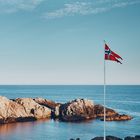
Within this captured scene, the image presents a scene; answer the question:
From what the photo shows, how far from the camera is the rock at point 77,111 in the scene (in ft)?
350

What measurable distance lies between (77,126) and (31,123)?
13.4 metres

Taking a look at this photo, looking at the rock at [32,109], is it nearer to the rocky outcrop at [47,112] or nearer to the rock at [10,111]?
the rocky outcrop at [47,112]

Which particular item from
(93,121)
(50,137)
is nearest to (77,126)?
(93,121)

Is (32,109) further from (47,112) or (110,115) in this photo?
A: (110,115)

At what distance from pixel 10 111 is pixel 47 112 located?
13.5 meters

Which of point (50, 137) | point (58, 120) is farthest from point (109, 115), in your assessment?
point (50, 137)

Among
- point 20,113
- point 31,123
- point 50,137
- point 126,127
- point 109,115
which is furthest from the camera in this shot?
point 109,115

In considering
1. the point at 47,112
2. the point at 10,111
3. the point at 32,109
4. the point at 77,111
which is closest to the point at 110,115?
the point at 77,111

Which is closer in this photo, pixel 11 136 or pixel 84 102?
pixel 11 136

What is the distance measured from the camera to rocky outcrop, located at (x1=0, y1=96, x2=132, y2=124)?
336ft

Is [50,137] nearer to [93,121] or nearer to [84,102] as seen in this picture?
[93,121]

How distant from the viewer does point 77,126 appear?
305 ft

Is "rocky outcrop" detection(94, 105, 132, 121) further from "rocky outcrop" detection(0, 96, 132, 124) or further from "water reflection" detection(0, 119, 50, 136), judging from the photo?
"water reflection" detection(0, 119, 50, 136)

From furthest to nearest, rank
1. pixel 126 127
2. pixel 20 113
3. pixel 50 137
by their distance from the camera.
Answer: pixel 20 113 < pixel 126 127 < pixel 50 137
